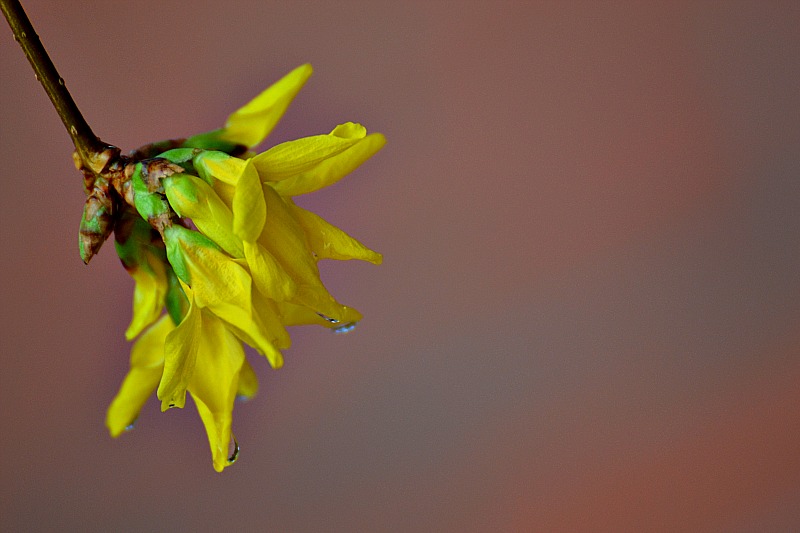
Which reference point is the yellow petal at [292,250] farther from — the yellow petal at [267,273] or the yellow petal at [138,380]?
the yellow petal at [138,380]

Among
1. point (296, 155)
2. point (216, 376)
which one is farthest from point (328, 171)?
point (216, 376)

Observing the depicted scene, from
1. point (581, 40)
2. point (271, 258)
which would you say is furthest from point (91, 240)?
point (581, 40)

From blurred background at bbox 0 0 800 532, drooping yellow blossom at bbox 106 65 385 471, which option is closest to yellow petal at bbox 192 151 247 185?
drooping yellow blossom at bbox 106 65 385 471

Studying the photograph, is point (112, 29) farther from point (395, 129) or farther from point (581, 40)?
point (581, 40)

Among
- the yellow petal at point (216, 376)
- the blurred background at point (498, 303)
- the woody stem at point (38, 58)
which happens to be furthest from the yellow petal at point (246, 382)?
the blurred background at point (498, 303)

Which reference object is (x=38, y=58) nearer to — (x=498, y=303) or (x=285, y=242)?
(x=285, y=242)

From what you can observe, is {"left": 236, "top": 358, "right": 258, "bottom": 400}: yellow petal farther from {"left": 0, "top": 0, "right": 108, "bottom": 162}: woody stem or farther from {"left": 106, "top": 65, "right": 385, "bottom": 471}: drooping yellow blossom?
{"left": 0, "top": 0, "right": 108, "bottom": 162}: woody stem
